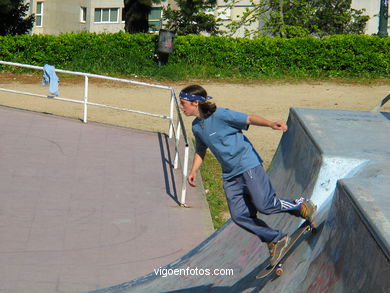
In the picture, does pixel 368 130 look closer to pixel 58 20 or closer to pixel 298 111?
pixel 298 111

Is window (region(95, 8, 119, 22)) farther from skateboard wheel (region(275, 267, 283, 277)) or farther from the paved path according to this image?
skateboard wheel (region(275, 267, 283, 277))

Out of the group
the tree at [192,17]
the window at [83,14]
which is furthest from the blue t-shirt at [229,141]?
the window at [83,14]

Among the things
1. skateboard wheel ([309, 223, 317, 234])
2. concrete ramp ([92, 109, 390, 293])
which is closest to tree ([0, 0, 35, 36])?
concrete ramp ([92, 109, 390, 293])

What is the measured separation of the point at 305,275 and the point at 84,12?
44317 mm

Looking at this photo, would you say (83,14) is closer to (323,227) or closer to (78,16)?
(78,16)

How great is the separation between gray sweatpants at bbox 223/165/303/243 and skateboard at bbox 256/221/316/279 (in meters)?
0.12

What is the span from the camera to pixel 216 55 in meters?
22.1

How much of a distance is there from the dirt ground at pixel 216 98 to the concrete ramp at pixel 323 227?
285 inches

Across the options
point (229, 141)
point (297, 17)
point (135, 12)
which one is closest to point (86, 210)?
point (229, 141)

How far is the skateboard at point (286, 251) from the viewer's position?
5250mm

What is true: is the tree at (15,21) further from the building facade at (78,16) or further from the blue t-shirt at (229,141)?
the blue t-shirt at (229,141)

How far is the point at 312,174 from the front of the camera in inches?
230

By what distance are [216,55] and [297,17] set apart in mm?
6620

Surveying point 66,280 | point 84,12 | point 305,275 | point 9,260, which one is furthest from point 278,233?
point 84,12
